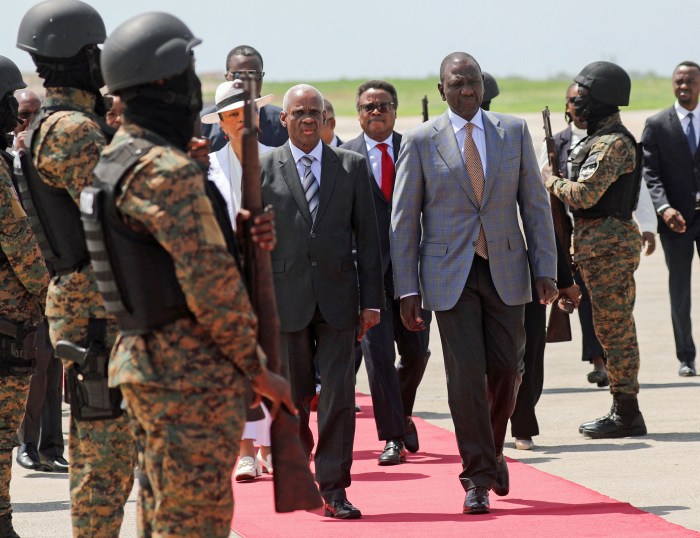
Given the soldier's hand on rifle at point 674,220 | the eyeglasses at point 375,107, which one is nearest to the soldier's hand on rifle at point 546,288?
the eyeglasses at point 375,107

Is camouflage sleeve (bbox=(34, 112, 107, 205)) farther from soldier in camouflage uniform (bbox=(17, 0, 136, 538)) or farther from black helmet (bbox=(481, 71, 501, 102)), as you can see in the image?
black helmet (bbox=(481, 71, 501, 102))

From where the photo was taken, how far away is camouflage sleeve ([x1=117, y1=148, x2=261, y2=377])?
155 inches

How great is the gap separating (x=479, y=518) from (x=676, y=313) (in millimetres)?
5881

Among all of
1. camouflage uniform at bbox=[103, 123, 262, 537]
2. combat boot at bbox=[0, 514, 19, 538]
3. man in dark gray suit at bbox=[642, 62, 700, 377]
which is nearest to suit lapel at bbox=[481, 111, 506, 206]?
combat boot at bbox=[0, 514, 19, 538]

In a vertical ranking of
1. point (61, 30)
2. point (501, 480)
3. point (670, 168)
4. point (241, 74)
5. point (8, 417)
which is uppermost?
point (61, 30)

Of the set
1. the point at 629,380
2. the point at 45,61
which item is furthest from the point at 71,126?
the point at 629,380

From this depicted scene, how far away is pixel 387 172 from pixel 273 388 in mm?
4779

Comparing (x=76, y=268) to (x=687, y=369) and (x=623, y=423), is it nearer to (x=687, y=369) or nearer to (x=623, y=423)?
(x=623, y=423)

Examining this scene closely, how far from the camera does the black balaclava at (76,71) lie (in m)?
5.39

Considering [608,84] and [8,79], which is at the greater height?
[8,79]

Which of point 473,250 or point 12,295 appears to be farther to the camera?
point 473,250

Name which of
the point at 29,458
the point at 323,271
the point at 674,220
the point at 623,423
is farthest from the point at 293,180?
the point at 674,220

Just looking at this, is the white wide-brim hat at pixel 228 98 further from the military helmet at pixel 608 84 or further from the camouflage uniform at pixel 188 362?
the camouflage uniform at pixel 188 362

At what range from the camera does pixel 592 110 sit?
29.1 ft
